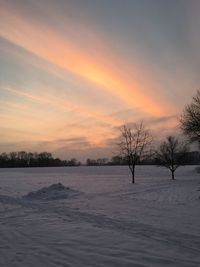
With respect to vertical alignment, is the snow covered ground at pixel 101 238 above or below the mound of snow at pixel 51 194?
below

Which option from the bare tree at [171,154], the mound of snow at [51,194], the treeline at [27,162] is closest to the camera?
the mound of snow at [51,194]

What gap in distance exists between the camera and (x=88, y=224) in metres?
11.5

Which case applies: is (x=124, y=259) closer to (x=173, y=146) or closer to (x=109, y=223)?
(x=109, y=223)

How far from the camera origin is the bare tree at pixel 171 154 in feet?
180

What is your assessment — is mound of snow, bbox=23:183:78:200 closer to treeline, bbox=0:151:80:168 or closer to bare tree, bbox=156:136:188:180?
bare tree, bbox=156:136:188:180

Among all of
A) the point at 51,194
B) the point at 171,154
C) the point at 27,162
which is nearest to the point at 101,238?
the point at 51,194

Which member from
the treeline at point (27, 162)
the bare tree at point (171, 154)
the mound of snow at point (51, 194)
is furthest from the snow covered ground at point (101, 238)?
the treeline at point (27, 162)

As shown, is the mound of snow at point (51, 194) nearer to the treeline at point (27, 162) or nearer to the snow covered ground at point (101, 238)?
the snow covered ground at point (101, 238)

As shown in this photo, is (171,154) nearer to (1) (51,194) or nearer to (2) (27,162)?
(1) (51,194)

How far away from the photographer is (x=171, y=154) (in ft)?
179

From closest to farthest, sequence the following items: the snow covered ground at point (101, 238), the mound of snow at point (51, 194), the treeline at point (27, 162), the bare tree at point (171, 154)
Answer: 1. the snow covered ground at point (101, 238)
2. the mound of snow at point (51, 194)
3. the bare tree at point (171, 154)
4. the treeline at point (27, 162)

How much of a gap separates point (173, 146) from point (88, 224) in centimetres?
4607

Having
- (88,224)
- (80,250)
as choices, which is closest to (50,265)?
(80,250)

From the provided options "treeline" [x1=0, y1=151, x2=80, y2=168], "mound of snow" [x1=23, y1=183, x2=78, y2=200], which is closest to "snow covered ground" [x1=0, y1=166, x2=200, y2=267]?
"mound of snow" [x1=23, y1=183, x2=78, y2=200]
